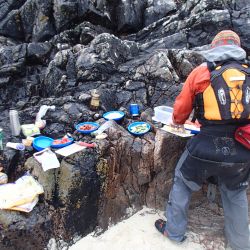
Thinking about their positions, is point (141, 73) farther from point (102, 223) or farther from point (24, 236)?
point (24, 236)

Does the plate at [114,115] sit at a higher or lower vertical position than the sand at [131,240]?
higher

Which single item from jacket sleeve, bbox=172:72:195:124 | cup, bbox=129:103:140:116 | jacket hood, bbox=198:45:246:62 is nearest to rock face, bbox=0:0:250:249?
cup, bbox=129:103:140:116

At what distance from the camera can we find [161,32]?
1154cm

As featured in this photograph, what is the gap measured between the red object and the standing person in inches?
2.6

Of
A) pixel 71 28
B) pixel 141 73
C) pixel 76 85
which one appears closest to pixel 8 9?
pixel 71 28

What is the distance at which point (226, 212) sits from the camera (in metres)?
4.80

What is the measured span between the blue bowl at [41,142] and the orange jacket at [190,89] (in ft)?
7.71

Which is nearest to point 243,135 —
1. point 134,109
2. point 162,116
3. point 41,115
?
point 162,116

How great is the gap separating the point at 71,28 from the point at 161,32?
15.9 feet

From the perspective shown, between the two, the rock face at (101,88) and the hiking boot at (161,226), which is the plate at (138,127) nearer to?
the rock face at (101,88)

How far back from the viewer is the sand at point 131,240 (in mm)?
4793

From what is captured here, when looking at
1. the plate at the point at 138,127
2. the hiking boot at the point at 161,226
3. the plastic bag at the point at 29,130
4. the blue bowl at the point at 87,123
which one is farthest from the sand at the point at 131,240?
the plastic bag at the point at 29,130

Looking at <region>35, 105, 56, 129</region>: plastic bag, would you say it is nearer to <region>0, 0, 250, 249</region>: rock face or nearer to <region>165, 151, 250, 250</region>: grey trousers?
<region>0, 0, 250, 249</region>: rock face

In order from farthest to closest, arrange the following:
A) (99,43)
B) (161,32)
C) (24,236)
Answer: (161,32), (99,43), (24,236)
